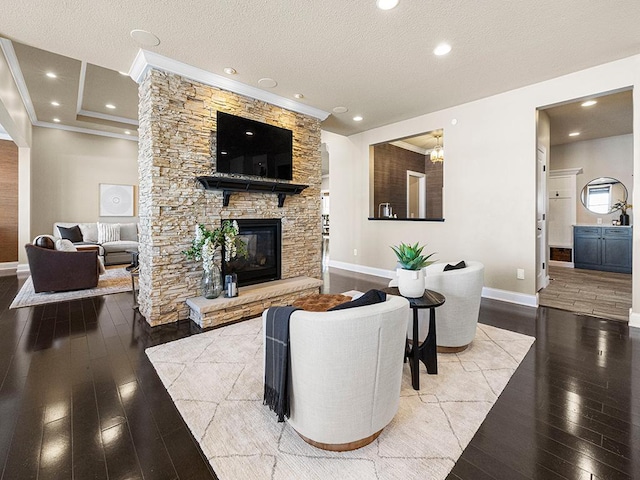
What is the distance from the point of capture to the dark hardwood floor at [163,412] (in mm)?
1468

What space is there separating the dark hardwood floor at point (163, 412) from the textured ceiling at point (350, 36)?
2.91 metres

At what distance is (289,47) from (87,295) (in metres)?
4.40

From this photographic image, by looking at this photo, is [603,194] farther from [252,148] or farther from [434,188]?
[252,148]

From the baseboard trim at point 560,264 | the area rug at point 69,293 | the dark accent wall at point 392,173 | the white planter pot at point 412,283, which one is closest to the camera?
the white planter pot at point 412,283

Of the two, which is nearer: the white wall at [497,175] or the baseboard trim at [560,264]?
the white wall at [497,175]

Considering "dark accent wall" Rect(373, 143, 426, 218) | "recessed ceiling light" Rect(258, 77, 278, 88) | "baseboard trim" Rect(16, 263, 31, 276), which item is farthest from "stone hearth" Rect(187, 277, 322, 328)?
"baseboard trim" Rect(16, 263, 31, 276)

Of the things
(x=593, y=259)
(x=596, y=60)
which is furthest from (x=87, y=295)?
(x=593, y=259)

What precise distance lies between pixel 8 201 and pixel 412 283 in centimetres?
843

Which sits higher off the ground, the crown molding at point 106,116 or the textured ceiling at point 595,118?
the crown molding at point 106,116

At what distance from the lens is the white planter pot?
2.19 meters

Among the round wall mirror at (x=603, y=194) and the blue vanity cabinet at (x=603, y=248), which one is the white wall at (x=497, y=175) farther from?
the round wall mirror at (x=603, y=194)

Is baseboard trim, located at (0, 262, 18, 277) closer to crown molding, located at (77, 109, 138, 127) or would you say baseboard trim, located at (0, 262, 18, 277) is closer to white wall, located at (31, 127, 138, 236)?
white wall, located at (31, 127, 138, 236)

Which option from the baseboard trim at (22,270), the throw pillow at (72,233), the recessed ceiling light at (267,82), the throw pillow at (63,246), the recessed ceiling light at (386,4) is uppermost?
the recessed ceiling light at (267,82)

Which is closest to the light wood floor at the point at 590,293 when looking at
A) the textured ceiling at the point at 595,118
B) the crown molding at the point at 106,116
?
the textured ceiling at the point at 595,118
